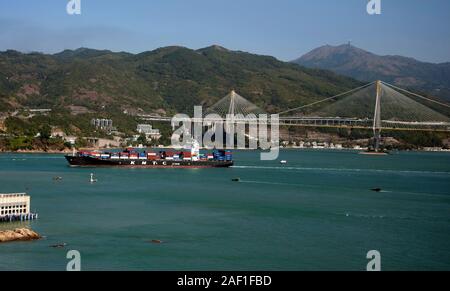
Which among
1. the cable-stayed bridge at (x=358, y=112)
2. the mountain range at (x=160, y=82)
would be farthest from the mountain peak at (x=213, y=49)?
the cable-stayed bridge at (x=358, y=112)

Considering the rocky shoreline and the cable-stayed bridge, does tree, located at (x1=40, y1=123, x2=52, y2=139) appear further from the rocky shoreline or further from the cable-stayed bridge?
the rocky shoreline

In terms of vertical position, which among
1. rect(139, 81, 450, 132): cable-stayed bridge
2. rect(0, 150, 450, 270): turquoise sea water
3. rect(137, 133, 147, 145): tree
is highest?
rect(139, 81, 450, 132): cable-stayed bridge

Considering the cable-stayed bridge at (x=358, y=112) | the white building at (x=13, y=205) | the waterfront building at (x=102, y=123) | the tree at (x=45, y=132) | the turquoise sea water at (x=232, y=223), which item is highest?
the cable-stayed bridge at (x=358, y=112)

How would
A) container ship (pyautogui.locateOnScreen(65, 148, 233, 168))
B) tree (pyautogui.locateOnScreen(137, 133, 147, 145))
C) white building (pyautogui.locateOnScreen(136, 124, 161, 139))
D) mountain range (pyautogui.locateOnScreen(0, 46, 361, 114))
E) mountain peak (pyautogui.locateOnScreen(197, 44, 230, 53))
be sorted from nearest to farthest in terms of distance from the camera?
container ship (pyautogui.locateOnScreen(65, 148, 233, 168)) < tree (pyautogui.locateOnScreen(137, 133, 147, 145)) < white building (pyautogui.locateOnScreen(136, 124, 161, 139)) < mountain range (pyautogui.locateOnScreen(0, 46, 361, 114)) < mountain peak (pyautogui.locateOnScreen(197, 44, 230, 53))

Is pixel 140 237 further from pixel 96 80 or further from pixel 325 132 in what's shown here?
pixel 96 80

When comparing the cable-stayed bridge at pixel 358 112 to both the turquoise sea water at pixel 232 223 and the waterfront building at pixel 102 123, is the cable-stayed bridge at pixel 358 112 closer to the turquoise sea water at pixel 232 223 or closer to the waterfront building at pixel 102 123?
the waterfront building at pixel 102 123

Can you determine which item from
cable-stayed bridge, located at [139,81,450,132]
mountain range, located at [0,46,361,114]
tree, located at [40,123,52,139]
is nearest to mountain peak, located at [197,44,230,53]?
mountain range, located at [0,46,361,114]
